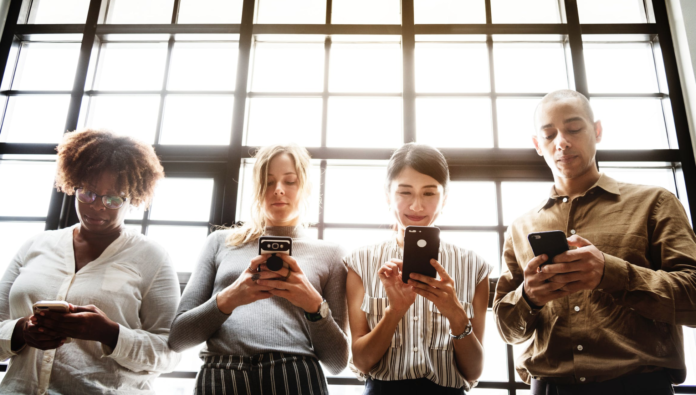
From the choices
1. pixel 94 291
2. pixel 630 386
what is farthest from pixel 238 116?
pixel 630 386

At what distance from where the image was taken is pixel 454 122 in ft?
8.02

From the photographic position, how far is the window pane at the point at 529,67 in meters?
2.49

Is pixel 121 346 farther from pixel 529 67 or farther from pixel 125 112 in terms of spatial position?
pixel 529 67

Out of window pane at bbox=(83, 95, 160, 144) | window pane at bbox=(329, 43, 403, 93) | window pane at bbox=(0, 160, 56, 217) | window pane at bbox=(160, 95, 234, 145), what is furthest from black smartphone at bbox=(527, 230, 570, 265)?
window pane at bbox=(0, 160, 56, 217)

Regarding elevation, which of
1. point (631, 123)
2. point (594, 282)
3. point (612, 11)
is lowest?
point (594, 282)

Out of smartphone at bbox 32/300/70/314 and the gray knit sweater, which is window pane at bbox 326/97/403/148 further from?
smartphone at bbox 32/300/70/314

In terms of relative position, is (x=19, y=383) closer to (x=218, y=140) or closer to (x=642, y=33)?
(x=218, y=140)

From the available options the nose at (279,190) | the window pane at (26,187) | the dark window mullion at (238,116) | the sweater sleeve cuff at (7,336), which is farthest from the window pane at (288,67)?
the sweater sleeve cuff at (7,336)

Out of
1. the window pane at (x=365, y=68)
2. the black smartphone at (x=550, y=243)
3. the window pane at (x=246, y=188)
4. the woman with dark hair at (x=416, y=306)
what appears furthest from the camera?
the window pane at (x=365, y=68)

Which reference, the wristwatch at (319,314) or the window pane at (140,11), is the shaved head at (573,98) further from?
the window pane at (140,11)

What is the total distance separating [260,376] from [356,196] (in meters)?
1.21

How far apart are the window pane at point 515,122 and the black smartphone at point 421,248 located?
1.34 m

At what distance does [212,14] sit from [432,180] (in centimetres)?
206

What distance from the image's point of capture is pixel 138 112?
2549 millimetres
